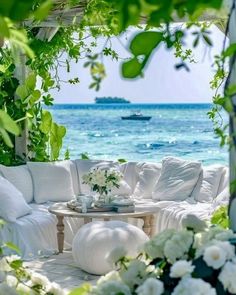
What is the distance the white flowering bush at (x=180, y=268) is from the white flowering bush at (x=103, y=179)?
171 inches

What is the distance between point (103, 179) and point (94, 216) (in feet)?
1.51

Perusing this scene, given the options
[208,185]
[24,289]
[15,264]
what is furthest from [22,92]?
[24,289]

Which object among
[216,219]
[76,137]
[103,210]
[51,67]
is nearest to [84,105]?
[76,137]

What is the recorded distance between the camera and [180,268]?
4.39ft

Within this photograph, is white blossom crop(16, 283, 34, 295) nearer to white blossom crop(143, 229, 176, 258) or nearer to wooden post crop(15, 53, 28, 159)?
white blossom crop(143, 229, 176, 258)

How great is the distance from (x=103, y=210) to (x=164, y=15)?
498 centimetres

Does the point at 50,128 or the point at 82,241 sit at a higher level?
the point at 50,128

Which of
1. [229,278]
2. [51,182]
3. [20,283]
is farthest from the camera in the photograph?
[51,182]

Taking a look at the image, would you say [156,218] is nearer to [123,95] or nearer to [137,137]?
[137,137]

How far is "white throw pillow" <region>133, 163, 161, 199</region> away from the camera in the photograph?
692 cm

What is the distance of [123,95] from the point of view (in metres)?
A: 29.4

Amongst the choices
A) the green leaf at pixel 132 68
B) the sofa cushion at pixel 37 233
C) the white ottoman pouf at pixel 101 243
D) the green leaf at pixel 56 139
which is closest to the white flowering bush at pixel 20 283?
the green leaf at pixel 132 68

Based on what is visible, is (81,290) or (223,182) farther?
(223,182)

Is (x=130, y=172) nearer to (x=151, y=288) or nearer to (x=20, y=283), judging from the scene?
(x=20, y=283)
